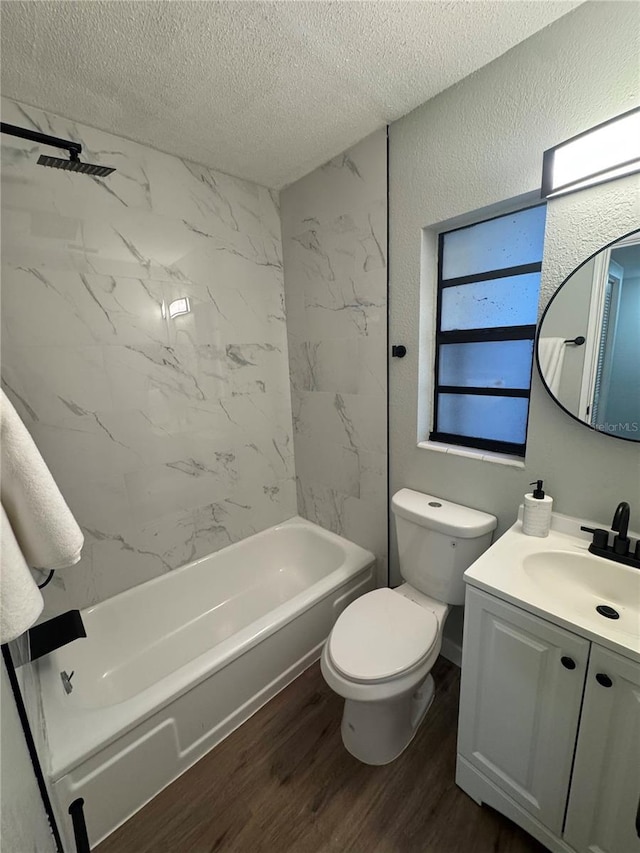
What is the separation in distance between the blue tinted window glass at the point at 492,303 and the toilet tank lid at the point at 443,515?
0.79 metres

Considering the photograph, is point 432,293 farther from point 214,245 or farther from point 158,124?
point 158,124

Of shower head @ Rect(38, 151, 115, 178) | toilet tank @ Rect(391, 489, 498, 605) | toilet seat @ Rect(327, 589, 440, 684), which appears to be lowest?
toilet seat @ Rect(327, 589, 440, 684)

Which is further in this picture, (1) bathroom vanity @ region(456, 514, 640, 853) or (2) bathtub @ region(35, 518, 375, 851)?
(2) bathtub @ region(35, 518, 375, 851)

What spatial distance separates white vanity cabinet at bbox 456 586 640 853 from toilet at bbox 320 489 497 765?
0.23 m

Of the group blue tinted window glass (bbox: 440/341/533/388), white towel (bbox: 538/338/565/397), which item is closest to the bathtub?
blue tinted window glass (bbox: 440/341/533/388)

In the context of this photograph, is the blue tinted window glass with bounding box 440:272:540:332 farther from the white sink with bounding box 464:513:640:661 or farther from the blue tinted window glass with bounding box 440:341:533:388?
the white sink with bounding box 464:513:640:661

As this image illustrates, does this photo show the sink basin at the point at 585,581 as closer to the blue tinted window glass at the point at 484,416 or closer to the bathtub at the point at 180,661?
the blue tinted window glass at the point at 484,416

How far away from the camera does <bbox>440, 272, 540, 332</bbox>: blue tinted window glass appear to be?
4.48ft

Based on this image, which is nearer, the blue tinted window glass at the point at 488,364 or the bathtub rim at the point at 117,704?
the bathtub rim at the point at 117,704

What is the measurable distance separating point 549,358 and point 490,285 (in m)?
0.46

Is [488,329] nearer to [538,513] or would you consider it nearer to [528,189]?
[528,189]

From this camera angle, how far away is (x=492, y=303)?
1.47 meters

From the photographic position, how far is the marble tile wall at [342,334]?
5.50 ft

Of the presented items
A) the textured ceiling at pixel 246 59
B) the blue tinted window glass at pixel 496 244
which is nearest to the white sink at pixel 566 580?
the blue tinted window glass at pixel 496 244
